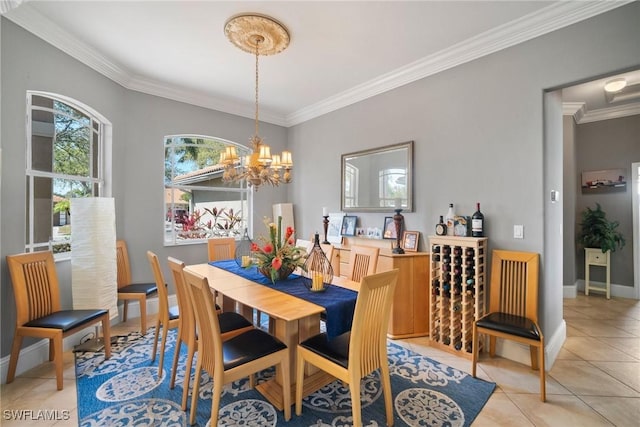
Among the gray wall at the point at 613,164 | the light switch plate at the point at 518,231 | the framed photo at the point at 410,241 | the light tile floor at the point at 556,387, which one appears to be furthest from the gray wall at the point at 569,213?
the framed photo at the point at 410,241

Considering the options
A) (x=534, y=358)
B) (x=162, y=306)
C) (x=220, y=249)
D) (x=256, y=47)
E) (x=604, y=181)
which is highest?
(x=256, y=47)

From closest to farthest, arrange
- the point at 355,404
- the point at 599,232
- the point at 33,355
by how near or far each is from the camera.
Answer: the point at 355,404 < the point at 33,355 < the point at 599,232

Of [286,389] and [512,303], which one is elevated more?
[512,303]

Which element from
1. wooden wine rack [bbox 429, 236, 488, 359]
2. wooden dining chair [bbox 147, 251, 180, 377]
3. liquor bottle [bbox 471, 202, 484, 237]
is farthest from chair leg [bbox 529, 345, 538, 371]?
wooden dining chair [bbox 147, 251, 180, 377]

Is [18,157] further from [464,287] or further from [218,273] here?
[464,287]

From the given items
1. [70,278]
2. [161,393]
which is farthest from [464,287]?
[70,278]

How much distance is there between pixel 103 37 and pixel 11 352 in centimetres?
291

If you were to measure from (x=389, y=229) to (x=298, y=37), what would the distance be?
2.37 meters

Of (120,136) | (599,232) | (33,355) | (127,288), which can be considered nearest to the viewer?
(33,355)

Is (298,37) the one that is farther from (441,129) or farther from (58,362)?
(58,362)

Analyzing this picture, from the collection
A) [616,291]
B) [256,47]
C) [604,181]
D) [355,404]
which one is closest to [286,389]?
[355,404]

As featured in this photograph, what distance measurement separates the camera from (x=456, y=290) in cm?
278

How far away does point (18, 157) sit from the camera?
243 cm

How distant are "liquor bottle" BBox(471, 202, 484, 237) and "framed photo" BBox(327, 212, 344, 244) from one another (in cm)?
183
